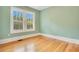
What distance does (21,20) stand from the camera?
354 centimetres

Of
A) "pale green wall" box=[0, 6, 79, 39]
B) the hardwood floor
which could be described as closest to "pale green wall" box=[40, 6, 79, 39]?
"pale green wall" box=[0, 6, 79, 39]

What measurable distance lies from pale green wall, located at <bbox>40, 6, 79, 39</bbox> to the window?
72cm

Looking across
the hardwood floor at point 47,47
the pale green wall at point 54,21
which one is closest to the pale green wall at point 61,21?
the pale green wall at point 54,21

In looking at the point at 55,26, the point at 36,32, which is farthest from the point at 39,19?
the point at 55,26

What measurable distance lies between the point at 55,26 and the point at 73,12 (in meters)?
1.17

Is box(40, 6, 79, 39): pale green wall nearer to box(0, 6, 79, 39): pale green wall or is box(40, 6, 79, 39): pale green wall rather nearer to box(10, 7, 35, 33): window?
box(0, 6, 79, 39): pale green wall

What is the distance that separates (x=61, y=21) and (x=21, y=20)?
202 centimetres

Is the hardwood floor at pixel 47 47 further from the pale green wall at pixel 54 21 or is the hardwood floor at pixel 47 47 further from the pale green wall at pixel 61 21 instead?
the pale green wall at pixel 61 21

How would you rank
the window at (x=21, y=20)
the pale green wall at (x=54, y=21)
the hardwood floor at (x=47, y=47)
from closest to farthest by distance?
the hardwood floor at (x=47, y=47) < the pale green wall at (x=54, y=21) < the window at (x=21, y=20)

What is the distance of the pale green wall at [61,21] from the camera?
292 centimetres

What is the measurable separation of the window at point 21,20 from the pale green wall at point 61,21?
72 cm
